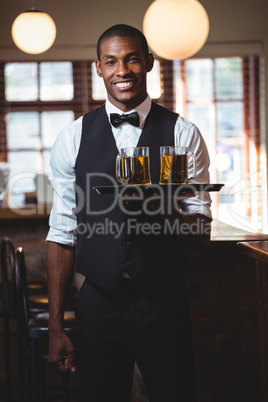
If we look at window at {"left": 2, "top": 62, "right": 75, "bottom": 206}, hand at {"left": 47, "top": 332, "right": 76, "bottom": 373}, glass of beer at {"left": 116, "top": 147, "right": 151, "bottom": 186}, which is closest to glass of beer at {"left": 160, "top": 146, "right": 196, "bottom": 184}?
glass of beer at {"left": 116, "top": 147, "right": 151, "bottom": 186}

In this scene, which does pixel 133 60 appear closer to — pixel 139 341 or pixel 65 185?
pixel 65 185

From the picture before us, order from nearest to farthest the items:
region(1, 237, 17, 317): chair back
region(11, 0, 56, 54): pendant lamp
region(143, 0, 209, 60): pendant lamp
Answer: region(1, 237, 17, 317): chair back < region(143, 0, 209, 60): pendant lamp < region(11, 0, 56, 54): pendant lamp

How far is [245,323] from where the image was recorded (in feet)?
7.09

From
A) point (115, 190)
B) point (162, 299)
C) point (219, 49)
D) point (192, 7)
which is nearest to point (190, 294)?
point (162, 299)

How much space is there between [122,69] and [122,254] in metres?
0.51

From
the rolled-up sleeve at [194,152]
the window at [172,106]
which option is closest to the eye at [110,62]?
the rolled-up sleeve at [194,152]

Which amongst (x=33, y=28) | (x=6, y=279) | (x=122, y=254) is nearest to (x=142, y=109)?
(x=122, y=254)

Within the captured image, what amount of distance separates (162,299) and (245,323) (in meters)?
0.83

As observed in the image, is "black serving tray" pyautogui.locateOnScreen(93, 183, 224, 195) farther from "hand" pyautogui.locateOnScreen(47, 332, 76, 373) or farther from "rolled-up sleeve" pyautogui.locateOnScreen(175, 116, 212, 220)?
"hand" pyautogui.locateOnScreen(47, 332, 76, 373)

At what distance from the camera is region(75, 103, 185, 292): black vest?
1455 mm

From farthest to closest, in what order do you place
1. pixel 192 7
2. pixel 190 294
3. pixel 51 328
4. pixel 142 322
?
pixel 192 7
pixel 190 294
pixel 51 328
pixel 142 322

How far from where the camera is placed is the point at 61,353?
1565mm

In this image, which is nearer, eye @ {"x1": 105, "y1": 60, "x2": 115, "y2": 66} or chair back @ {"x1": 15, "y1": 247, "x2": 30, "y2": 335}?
eye @ {"x1": 105, "y1": 60, "x2": 115, "y2": 66}

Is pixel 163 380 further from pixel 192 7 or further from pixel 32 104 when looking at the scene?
pixel 32 104
